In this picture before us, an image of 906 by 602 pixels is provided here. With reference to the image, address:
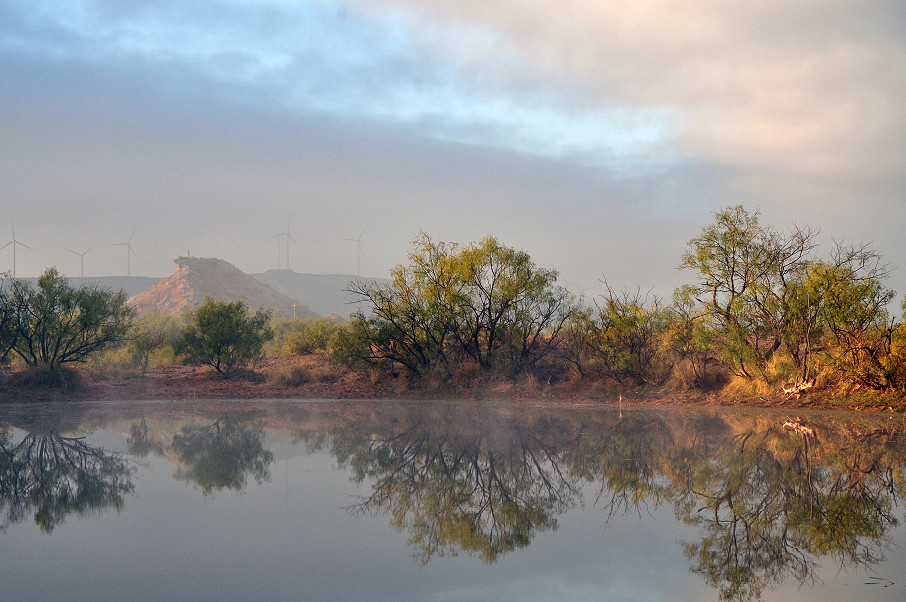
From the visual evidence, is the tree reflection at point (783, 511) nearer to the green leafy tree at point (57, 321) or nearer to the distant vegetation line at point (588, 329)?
the distant vegetation line at point (588, 329)

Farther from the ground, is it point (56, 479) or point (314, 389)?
point (314, 389)

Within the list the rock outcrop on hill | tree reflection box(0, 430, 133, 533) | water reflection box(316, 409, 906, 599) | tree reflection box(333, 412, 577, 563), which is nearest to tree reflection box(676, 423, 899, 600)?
water reflection box(316, 409, 906, 599)

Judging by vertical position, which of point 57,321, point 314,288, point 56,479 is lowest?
point 56,479

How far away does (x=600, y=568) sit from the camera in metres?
7.28

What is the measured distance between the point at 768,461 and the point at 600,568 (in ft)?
22.7

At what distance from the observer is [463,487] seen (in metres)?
11.2

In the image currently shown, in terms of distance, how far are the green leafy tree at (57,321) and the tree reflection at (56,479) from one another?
13088mm

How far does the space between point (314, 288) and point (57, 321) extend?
162m

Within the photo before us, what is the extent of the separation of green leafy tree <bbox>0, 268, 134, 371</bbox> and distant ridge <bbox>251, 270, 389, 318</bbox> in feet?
478

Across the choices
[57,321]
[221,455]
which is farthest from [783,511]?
[57,321]

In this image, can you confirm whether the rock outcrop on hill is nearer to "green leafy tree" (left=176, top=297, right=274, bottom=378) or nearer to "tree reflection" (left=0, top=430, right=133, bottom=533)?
"green leafy tree" (left=176, top=297, right=274, bottom=378)

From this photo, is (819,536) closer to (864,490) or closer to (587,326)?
(864,490)

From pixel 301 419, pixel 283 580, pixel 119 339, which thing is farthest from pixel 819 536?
pixel 119 339

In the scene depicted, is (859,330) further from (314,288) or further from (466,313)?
(314,288)
